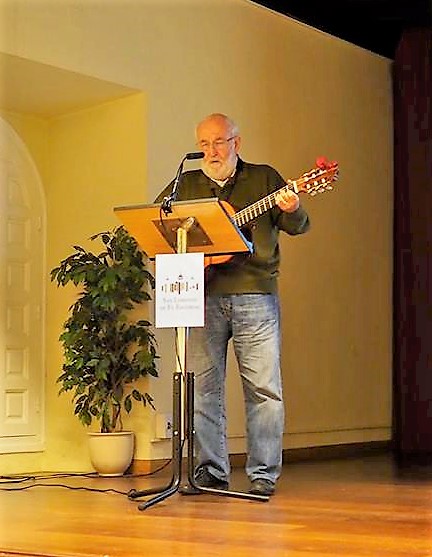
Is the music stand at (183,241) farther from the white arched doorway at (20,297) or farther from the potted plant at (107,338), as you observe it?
the white arched doorway at (20,297)

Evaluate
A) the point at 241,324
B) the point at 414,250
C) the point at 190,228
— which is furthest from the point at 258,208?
the point at 414,250

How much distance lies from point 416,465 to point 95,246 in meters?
1.76

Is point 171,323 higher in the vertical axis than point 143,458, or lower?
higher

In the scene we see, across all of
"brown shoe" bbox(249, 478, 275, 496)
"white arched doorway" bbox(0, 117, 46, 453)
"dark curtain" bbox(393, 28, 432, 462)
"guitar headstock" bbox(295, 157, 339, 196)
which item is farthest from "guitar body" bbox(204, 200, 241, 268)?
"dark curtain" bbox(393, 28, 432, 462)

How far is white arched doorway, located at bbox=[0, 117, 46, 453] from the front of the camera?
475 centimetres

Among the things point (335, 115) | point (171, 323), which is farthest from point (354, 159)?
point (171, 323)

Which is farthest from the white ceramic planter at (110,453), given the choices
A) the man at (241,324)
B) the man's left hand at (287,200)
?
the man's left hand at (287,200)

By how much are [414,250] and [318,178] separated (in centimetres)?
278

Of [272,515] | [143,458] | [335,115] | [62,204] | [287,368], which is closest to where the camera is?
[272,515]

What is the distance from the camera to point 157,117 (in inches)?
185

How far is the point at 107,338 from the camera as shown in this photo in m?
4.43

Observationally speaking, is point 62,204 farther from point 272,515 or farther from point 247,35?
point 272,515

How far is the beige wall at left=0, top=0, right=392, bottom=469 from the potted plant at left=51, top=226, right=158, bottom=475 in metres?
0.20

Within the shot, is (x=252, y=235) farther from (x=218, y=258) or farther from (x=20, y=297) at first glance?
(x=20, y=297)
